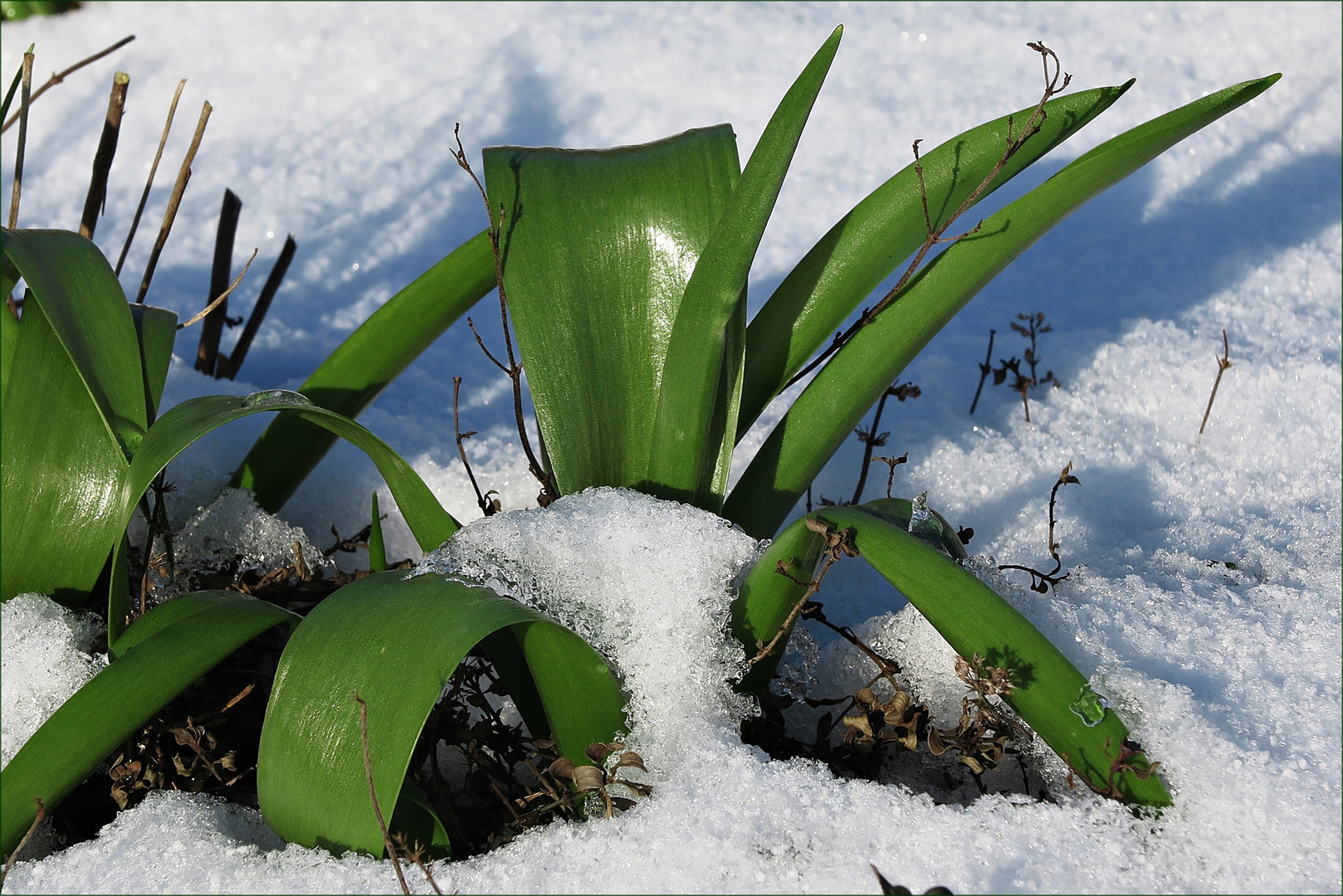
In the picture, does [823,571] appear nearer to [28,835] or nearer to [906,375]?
[28,835]

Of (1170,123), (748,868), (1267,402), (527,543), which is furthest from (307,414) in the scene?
(1267,402)

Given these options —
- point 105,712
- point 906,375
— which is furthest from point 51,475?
point 906,375

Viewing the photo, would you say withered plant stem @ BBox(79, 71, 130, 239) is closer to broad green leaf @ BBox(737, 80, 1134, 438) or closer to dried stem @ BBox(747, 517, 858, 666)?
broad green leaf @ BBox(737, 80, 1134, 438)

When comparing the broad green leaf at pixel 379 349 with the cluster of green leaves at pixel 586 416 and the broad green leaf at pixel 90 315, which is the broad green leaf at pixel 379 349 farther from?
the broad green leaf at pixel 90 315

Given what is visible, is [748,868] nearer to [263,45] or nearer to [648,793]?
[648,793]

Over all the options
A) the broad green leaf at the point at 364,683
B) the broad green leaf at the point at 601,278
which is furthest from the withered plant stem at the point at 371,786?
the broad green leaf at the point at 601,278

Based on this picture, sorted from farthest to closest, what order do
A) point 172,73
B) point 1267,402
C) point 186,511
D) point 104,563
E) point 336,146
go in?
1. point 172,73
2. point 336,146
3. point 1267,402
4. point 186,511
5. point 104,563
